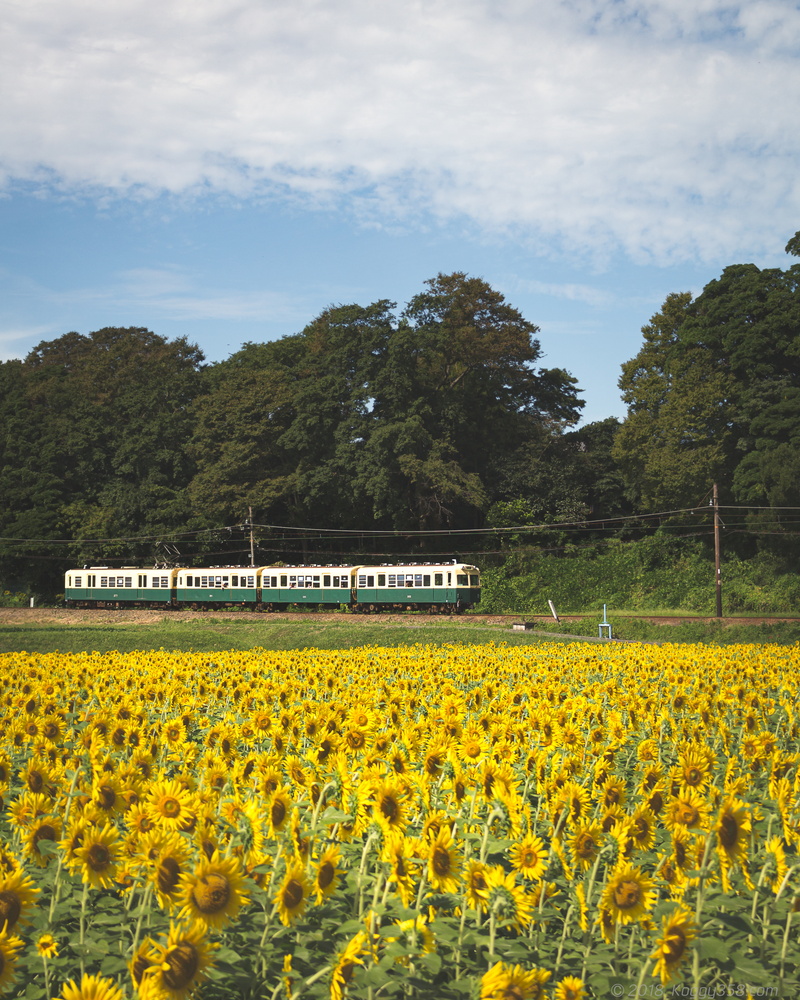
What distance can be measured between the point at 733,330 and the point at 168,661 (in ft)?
118

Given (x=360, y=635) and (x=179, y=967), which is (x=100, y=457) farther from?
(x=179, y=967)

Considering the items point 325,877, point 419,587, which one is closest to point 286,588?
point 419,587

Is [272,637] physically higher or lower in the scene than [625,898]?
lower

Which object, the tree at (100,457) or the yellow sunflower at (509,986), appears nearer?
the yellow sunflower at (509,986)

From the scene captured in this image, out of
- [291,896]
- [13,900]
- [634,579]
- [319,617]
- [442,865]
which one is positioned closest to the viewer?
[13,900]

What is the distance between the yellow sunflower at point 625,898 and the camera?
2.80 m

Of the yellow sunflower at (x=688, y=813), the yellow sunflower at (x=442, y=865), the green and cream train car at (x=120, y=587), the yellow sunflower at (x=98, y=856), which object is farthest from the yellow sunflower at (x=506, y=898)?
the green and cream train car at (x=120, y=587)

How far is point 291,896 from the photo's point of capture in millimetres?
2611

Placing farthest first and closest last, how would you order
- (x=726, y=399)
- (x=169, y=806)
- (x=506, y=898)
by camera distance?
1. (x=726, y=399)
2. (x=169, y=806)
3. (x=506, y=898)

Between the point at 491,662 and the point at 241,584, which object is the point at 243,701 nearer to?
the point at 491,662

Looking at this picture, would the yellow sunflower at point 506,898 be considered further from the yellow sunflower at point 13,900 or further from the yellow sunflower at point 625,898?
the yellow sunflower at point 13,900

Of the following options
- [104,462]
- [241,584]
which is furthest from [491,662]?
[104,462]

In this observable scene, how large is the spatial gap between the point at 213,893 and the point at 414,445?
41443 mm

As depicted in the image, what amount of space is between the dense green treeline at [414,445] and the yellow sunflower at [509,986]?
37.1m
